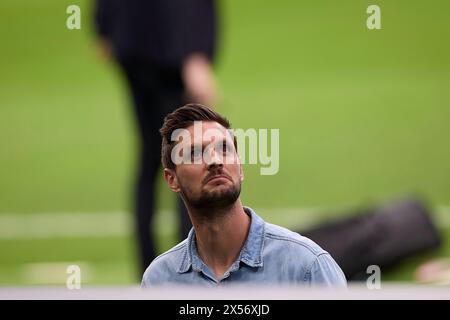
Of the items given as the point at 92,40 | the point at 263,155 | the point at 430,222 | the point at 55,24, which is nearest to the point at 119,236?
the point at 430,222

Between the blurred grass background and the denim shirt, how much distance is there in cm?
248

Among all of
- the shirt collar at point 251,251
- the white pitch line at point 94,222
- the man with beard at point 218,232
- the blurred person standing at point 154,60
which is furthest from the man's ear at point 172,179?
the white pitch line at point 94,222

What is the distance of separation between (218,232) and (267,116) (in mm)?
6451

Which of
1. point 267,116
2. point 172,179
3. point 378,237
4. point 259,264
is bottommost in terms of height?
point 378,237

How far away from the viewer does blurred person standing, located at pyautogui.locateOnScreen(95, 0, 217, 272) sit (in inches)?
136

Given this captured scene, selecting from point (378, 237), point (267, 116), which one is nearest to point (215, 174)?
point (378, 237)

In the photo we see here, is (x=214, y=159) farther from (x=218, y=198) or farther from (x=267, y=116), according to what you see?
(x=267, y=116)

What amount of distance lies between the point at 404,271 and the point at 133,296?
288cm

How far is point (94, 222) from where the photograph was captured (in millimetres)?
5648

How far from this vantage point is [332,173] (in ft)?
21.1

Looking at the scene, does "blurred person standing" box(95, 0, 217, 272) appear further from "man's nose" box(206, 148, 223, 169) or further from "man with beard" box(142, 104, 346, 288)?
"man's nose" box(206, 148, 223, 169)

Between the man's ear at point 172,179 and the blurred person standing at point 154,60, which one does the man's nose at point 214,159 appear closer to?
the man's ear at point 172,179

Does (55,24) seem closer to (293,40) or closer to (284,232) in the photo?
(293,40)

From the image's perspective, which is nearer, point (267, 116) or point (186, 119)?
point (186, 119)
